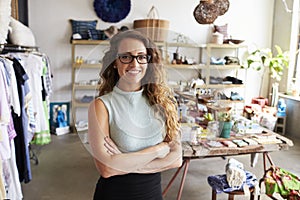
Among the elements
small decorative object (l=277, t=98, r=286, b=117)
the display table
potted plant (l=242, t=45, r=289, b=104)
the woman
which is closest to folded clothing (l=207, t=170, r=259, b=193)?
the display table

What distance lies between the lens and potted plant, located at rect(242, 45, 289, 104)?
503cm

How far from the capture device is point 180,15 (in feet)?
17.3

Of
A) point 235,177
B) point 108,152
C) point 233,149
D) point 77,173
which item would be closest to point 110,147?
point 108,152

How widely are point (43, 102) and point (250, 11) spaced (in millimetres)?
4073

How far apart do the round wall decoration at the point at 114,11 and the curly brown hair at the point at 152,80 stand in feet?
13.9

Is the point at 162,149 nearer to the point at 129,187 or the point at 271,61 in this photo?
the point at 129,187

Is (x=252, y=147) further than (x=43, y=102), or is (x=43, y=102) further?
(x=43, y=102)

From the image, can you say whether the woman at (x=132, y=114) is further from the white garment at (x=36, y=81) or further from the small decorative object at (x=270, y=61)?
the small decorative object at (x=270, y=61)

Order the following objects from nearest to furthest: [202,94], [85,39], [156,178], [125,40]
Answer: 1. [125,40]
2. [156,178]
3. [202,94]
4. [85,39]

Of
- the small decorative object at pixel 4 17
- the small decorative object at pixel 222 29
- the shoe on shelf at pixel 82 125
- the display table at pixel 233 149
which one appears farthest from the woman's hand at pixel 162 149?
the small decorative object at pixel 222 29

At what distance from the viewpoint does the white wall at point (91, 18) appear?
16.2 ft

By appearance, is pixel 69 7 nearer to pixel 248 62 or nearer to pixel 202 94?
pixel 248 62

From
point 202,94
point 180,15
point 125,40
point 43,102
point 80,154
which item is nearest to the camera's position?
point 125,40

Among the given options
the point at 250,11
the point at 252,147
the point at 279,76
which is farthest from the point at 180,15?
the point at 252,147
